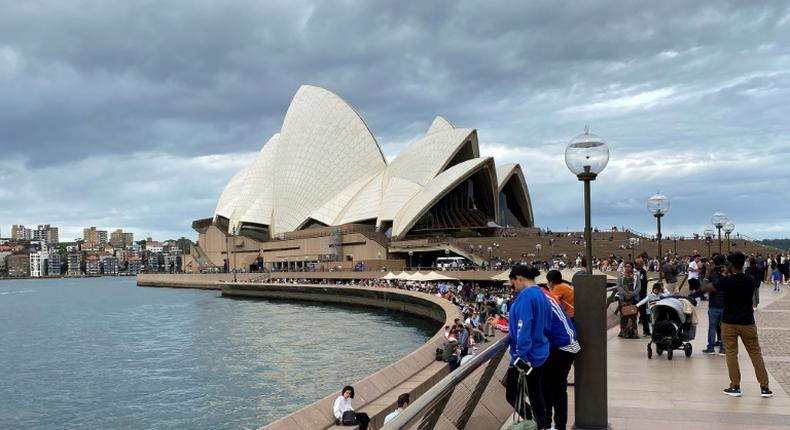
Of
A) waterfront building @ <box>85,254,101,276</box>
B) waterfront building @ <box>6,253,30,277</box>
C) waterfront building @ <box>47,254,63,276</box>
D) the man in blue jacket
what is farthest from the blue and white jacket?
waterfront building @ <box>6,253,30,277</box>

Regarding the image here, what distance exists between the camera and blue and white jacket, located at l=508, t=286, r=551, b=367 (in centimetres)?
364

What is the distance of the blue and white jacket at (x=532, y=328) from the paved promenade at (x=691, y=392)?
3.70 feet

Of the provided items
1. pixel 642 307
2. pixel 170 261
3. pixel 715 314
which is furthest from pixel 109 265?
pixel 715 314

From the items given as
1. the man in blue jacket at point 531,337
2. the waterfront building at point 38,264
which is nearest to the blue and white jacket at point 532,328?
the man in blue jacket at point 531,337

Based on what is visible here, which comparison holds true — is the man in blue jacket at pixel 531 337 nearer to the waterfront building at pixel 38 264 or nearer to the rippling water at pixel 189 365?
the rippling water at pixel 189 365

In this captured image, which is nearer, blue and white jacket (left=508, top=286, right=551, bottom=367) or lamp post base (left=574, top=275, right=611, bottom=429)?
blue and white jacket (left=508, top=286, right=551, bottom=367)

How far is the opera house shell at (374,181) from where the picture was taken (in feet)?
157

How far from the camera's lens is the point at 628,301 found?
9.16 metres

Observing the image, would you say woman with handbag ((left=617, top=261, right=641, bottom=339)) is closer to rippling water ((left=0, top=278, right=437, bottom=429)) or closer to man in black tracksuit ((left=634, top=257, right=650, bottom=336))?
man in black tracksuit ((left=634, top=257, right=650, bottom=336))

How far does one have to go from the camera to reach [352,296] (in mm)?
35844

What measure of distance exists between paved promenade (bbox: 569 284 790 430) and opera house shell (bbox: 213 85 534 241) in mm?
38142

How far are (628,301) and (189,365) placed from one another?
42.2 feet

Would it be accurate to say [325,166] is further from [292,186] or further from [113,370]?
[113,370]

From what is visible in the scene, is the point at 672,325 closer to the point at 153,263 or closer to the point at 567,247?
the point at 567,247
